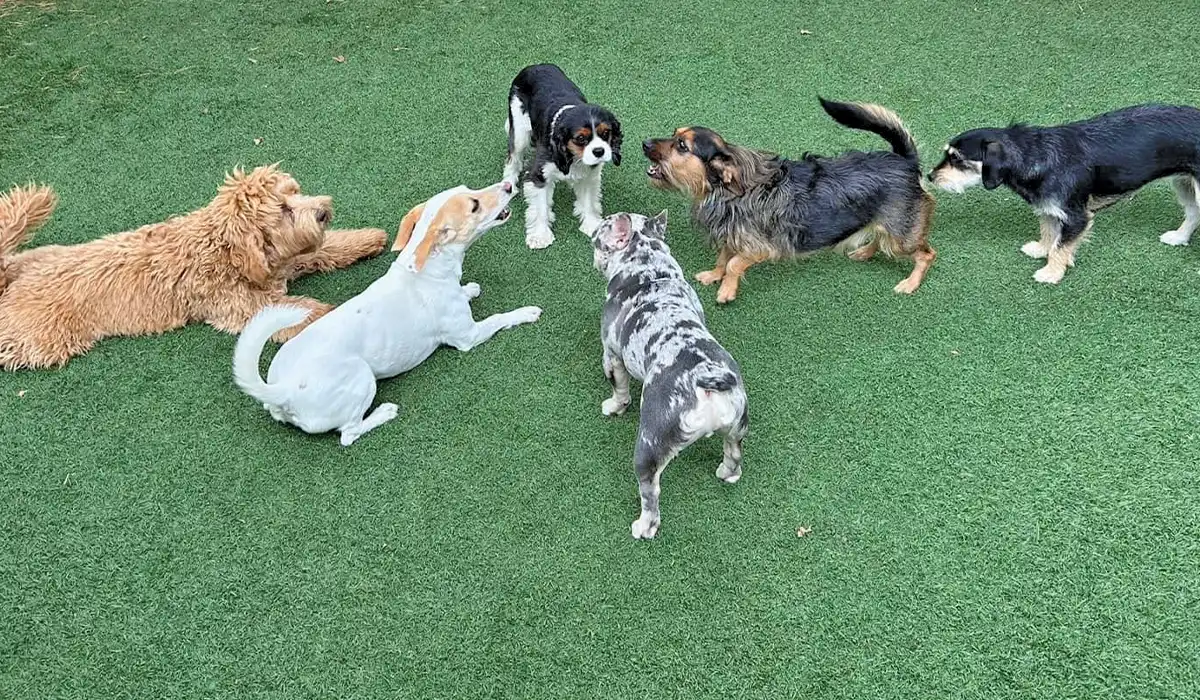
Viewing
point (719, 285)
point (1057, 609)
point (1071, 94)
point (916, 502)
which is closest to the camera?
point (1057, 609)

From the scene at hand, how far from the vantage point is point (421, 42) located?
655cm

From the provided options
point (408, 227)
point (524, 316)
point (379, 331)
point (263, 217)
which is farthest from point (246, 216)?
point (524, 316)

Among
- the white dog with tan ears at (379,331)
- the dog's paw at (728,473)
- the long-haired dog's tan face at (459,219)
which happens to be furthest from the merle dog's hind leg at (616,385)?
the long-haired dog's tan face at (459,219)

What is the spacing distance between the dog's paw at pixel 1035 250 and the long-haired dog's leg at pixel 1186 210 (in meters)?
0.67

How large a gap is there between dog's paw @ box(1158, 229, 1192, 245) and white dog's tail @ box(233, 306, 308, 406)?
4462mm

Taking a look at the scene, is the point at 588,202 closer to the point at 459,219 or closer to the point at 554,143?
the point at 554,143

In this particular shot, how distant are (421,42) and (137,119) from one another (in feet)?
7.14

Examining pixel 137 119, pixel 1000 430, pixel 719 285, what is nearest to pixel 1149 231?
pixel 1000 430

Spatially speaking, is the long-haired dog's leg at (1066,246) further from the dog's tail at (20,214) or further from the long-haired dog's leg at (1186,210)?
the dog's tail at (20,214)

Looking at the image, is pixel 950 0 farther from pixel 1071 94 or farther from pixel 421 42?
pixel 421 42

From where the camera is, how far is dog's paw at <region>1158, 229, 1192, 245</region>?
4.39 meters

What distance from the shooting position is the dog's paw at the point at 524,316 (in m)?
4.18

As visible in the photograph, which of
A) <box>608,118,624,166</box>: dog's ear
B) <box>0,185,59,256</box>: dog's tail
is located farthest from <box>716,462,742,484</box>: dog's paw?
<box>0,185,59,256</box>: dog's tail

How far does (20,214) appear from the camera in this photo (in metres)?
4.02
